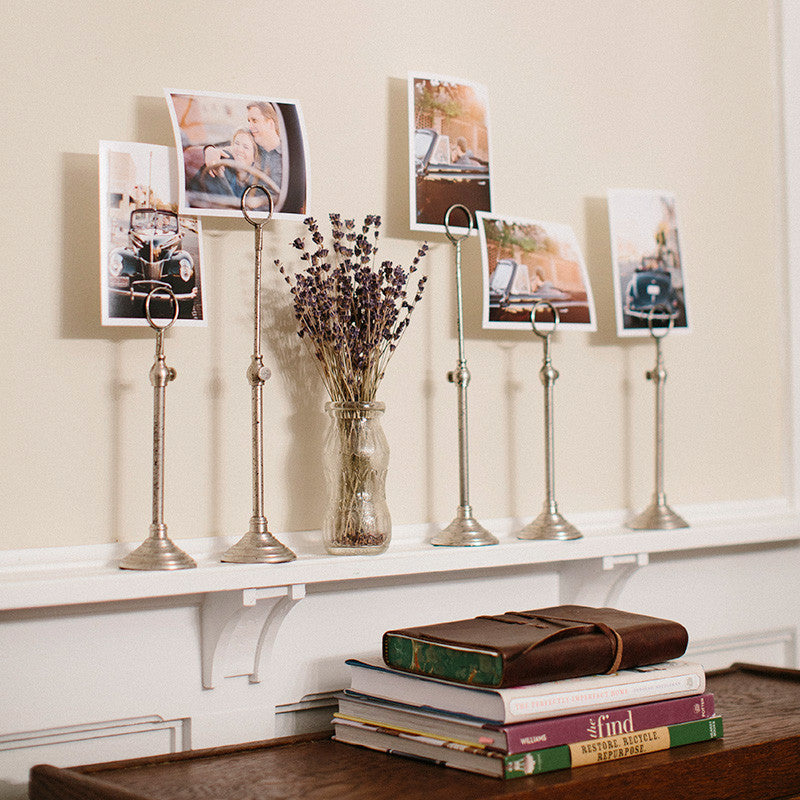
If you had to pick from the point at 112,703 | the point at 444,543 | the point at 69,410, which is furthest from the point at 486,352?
the point at 112,703

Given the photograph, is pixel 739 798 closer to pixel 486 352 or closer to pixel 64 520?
pixel 486 352

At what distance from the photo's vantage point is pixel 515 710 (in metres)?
1.13

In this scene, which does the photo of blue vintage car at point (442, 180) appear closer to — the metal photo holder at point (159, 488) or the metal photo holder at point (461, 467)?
the metal photo holder at point (461, 467)

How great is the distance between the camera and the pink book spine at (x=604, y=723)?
113 centimetres

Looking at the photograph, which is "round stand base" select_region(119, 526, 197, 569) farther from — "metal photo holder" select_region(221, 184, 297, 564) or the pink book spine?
the pink book spine

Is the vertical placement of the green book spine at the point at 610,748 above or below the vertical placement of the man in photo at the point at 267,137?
below

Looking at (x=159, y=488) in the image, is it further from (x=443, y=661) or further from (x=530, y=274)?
(x=530, y=274)

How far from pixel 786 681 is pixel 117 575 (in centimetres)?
107

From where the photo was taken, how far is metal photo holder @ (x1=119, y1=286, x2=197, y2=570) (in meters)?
1.24

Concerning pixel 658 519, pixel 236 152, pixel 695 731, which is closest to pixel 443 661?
pixel 695 731

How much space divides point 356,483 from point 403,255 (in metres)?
0.39

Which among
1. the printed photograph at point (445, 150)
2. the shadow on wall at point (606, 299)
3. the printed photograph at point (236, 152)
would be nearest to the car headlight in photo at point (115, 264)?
the printed photograph at point (236, 152)

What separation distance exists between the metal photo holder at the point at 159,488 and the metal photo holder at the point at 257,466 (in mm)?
77

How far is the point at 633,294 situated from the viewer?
5.70ft
